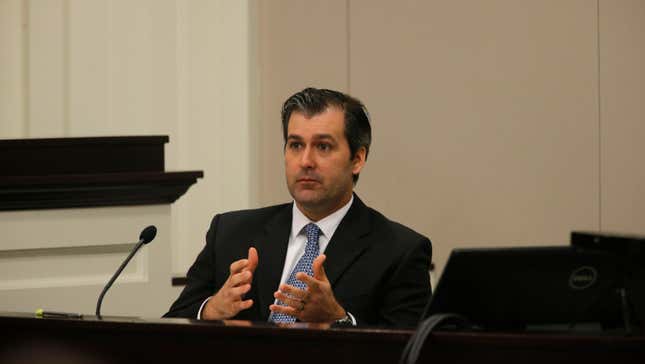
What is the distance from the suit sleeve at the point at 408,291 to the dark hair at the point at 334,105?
1.11 ft

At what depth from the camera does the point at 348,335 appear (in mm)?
2049

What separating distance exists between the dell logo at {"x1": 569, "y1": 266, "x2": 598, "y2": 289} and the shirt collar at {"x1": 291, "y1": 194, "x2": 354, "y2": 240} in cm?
126

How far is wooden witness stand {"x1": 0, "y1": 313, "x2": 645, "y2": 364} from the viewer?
1.96 m

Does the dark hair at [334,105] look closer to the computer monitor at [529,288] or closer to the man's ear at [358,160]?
the man's ear at [358,160]

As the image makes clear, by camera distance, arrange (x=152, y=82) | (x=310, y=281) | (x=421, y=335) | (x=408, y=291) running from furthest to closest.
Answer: (x=152, y=82) < (x=408, y=291) < (x=310, y=281) < (x=421, y=335)

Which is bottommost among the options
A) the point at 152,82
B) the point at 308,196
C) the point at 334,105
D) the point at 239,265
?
the point at 239,265

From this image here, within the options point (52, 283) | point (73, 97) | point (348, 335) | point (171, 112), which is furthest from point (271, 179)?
point (348, 335)

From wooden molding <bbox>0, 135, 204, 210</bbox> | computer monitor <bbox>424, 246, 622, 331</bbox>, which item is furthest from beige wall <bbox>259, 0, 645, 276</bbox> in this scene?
computer monitor <bbox>424, 246, 622, 331</bbox>

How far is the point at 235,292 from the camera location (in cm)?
279

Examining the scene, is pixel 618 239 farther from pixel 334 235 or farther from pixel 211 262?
pixel 211 262

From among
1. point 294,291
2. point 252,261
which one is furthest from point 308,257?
point 294,291

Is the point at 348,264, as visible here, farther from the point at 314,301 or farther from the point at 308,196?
the point at 314,301

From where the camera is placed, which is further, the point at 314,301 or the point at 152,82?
the point at 152,82

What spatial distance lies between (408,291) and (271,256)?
0.39 meters
